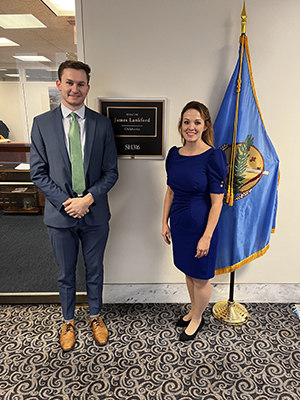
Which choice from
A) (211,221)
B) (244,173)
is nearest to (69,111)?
(211,221)

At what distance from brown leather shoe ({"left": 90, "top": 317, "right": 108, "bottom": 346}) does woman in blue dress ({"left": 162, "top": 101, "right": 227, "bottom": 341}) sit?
30.3 inches

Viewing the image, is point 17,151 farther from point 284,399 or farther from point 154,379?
point 284,399

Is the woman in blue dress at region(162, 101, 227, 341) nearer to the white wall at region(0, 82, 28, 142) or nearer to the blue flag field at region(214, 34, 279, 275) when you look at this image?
the blue flag field at region(214, 34, 279, 275)

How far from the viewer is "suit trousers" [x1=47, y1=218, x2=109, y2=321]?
1.99m

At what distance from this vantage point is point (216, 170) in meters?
1.77

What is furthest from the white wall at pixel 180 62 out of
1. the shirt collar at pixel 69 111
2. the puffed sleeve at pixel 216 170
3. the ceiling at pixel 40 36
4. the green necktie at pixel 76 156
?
the puffed sleeve at pixel 216 170

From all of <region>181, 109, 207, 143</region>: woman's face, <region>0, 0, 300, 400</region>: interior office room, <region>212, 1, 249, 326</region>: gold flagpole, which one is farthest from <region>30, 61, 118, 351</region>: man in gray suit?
<region>212, 1, 249, 326</region>: gold flagpole

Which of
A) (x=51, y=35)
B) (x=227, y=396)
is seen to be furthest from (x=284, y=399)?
(x=51, y=35)

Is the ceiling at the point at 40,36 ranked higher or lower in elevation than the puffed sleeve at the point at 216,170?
higher

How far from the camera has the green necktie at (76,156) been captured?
1.87m

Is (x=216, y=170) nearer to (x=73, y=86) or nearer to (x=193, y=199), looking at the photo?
(x=193, y=199)

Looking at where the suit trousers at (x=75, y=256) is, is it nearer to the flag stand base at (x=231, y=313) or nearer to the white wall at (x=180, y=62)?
the white wall at (x=180, y=62)

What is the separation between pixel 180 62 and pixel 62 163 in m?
1.18

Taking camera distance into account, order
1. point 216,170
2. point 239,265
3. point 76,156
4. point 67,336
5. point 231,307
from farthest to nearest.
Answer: point 231,307, point 239,265, point 67,336, point 76,156, point 216,170
